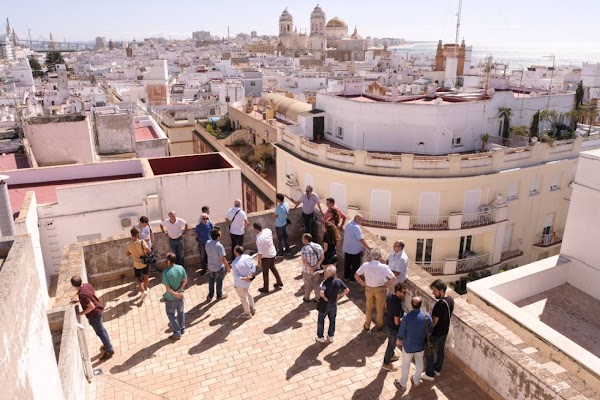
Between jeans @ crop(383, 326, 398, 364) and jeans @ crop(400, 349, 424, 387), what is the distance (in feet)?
1.28

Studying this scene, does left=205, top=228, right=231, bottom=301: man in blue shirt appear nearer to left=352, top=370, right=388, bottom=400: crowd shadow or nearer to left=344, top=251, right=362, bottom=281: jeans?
left=344, top=251, right=362, bottom=281: jeans

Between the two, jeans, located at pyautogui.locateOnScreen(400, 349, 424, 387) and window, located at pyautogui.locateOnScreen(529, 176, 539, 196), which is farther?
window, located at pyautogui.locateOnScreen(529, 176, 539, 196)

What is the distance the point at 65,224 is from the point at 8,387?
12.3 meters

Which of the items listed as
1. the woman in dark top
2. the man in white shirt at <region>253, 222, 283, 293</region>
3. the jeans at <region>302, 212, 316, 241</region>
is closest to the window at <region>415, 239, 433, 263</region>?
the jeans at <region>302, 212, 316, 241</region>

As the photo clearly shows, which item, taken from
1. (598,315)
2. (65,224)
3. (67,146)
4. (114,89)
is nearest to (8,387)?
(598,315)

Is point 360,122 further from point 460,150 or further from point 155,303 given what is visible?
point 155,303

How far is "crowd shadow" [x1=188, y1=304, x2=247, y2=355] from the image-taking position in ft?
27.0

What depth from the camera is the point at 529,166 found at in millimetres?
23141

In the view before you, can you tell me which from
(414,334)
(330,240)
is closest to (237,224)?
(330,240)

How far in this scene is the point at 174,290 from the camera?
810 cm

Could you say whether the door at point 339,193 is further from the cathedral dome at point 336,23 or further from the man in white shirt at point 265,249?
the cathedral dome at point 336,23

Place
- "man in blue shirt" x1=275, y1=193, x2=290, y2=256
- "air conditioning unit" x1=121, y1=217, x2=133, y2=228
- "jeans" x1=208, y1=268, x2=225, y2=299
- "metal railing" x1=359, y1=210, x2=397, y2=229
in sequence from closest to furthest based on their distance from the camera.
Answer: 1. "jeans" x1=208, y1=268, x2=225, y2=299
2. "man in blue shirt" x1=275, y1=193, x2=290, y2=256
3. "air conditioning unit" x1=121, y1=217, x2=133, y2=228
4. "metal railing" x1=359, y1=210, x2=397, y2=229

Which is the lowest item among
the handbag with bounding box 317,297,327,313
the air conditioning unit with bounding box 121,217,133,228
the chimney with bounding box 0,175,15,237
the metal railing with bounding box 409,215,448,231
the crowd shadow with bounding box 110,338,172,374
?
the metal railing with bounding box 409,215,448,231

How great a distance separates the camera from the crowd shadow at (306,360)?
7.66 m
